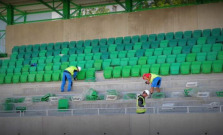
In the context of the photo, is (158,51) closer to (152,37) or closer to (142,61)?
(142,61)

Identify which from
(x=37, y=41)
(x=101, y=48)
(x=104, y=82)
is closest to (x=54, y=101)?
(x=104, y=82)

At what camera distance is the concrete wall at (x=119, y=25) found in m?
21.1

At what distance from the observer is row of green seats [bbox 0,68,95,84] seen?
62.8 feet

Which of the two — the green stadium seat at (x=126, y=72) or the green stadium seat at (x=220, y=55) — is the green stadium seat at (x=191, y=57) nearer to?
the green stadium seat at (x=220, y=55)

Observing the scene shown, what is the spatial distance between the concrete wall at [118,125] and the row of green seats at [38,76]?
4.64 metres

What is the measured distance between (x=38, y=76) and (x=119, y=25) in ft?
18.8

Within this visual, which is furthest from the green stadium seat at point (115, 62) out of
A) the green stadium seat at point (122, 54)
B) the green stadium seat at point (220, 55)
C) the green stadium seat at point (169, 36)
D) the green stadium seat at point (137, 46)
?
the green stadium seat at point (220, 55)

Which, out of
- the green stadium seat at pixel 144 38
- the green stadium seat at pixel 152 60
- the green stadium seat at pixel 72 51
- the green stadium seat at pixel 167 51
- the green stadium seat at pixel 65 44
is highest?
the green stadium seat at pixel 144 38

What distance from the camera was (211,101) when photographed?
1438cm

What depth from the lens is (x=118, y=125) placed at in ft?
44.4

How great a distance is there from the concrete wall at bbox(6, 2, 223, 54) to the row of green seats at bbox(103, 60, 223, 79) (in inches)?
165

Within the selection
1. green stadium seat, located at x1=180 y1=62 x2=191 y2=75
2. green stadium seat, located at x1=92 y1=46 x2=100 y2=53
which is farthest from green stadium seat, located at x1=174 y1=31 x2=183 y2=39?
green stadium seat, located at x1=92 y1=46 x2=100 y2=53

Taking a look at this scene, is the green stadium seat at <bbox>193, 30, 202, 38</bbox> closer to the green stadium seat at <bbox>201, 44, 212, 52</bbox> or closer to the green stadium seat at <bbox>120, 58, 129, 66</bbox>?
the green stadium seat at <bbox>201, 44, 212, 52</bbox>

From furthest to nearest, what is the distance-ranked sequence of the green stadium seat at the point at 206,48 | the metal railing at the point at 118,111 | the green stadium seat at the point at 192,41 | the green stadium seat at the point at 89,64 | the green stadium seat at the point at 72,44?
the green stadium seat at the point at 72,44
the green stadium seat at the point at 89,64
the green stadium seat at the point at 192,41
the green stadium seat at the point at 206,48
the metal railing at the point at 118,111
